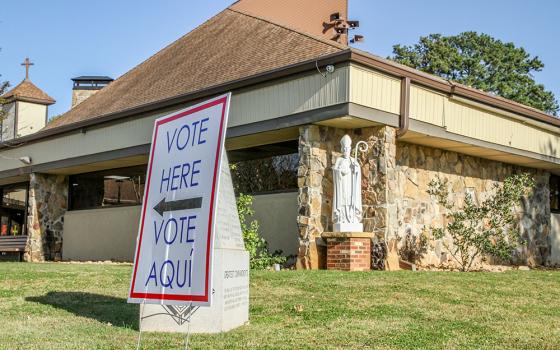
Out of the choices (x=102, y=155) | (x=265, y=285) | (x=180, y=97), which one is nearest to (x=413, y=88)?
(x=180, y=97)

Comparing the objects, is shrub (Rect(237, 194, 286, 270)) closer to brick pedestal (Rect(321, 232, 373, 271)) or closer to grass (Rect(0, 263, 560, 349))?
brick pedestal (Rect(321, 232, 373, 271))

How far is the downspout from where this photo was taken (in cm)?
1402

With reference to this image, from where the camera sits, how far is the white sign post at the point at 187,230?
573cm

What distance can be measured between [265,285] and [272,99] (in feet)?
17.9

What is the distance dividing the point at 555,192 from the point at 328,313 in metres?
15.8

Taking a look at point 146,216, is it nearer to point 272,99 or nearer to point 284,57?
point 272,99

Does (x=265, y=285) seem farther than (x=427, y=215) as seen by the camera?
No

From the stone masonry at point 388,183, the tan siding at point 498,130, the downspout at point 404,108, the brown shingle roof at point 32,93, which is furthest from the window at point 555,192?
the brown shingle roof at point 32,93

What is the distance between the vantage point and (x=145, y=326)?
7.11 meters

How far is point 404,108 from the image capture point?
1404 cm

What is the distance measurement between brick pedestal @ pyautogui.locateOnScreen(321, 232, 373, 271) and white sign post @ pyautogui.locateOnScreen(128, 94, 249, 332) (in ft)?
Answer: 19.8

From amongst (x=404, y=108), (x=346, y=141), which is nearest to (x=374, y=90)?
(x=404, y=108)

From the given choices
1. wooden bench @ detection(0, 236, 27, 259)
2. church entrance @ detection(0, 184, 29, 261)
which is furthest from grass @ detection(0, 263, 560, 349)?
church entrance @ detection(0, 184, 29, 261)

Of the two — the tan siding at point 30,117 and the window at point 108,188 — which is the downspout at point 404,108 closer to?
the window at point 108,188
